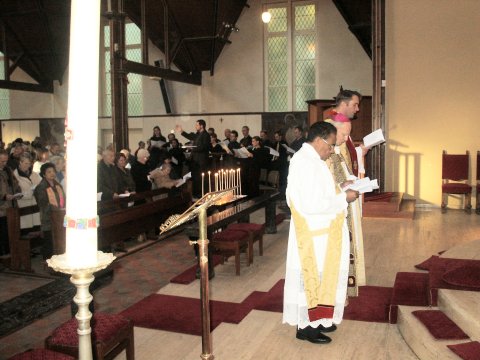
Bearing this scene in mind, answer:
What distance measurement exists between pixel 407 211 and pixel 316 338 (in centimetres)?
566

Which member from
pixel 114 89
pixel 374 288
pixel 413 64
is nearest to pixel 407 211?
pixel 413 64

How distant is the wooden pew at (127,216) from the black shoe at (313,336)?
3011mm

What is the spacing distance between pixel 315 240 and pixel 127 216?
375cm

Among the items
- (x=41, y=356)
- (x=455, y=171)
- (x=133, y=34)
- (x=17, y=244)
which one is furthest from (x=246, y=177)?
(x=41, y=356)

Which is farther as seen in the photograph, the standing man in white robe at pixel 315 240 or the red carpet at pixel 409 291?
the red carpet at pixel 409 291

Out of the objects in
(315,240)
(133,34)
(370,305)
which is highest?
(133,34)

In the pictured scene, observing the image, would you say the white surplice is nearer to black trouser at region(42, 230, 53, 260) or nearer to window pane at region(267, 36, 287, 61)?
black trouser at region(42, 230, 53, 260)

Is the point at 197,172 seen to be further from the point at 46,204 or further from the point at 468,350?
the point at 468,350

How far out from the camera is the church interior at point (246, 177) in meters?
3.52

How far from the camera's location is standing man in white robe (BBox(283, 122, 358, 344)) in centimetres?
344

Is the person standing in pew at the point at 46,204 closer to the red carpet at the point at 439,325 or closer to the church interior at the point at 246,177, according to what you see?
the church interior at the point at 246,177

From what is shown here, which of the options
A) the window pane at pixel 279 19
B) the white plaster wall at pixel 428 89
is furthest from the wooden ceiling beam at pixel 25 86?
the white plaster wall at pixel 428 89

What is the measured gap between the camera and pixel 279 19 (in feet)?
56.3

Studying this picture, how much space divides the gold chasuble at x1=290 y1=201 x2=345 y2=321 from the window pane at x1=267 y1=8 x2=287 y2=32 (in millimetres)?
14532
